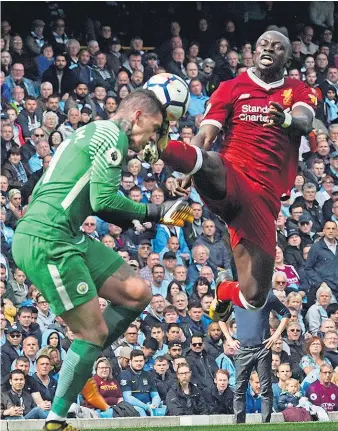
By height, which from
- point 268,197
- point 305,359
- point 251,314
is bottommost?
point 305,359

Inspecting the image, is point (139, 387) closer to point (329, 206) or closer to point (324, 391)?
point (324, 391)

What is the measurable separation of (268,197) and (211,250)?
670 cm

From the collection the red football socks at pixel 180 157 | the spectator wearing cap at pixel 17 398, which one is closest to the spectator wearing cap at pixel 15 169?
the spectator wearing cap at pixel 17 398

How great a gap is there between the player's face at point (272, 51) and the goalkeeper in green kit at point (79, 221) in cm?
282

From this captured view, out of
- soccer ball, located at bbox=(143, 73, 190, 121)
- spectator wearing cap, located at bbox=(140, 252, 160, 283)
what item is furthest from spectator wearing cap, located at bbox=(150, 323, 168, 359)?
soccer ball, located at bbox=(143, 73, 190, 121)

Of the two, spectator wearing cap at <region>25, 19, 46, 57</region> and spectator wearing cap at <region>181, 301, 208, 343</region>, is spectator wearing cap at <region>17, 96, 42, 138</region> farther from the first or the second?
spectator wearing cap at <region>181, 301, 208, 343</region>

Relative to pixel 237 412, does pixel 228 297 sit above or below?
above

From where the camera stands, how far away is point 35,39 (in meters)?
21.0

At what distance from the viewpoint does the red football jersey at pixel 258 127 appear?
40.6ft

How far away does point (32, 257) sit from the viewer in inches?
379

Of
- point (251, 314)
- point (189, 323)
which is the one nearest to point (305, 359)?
point (189, 323)

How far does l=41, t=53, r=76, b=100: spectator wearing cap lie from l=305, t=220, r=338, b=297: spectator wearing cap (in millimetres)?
4421

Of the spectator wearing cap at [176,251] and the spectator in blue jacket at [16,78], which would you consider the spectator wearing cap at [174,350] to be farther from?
the spectator in blue jacket at [16,78]

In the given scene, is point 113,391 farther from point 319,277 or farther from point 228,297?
point 319,277
